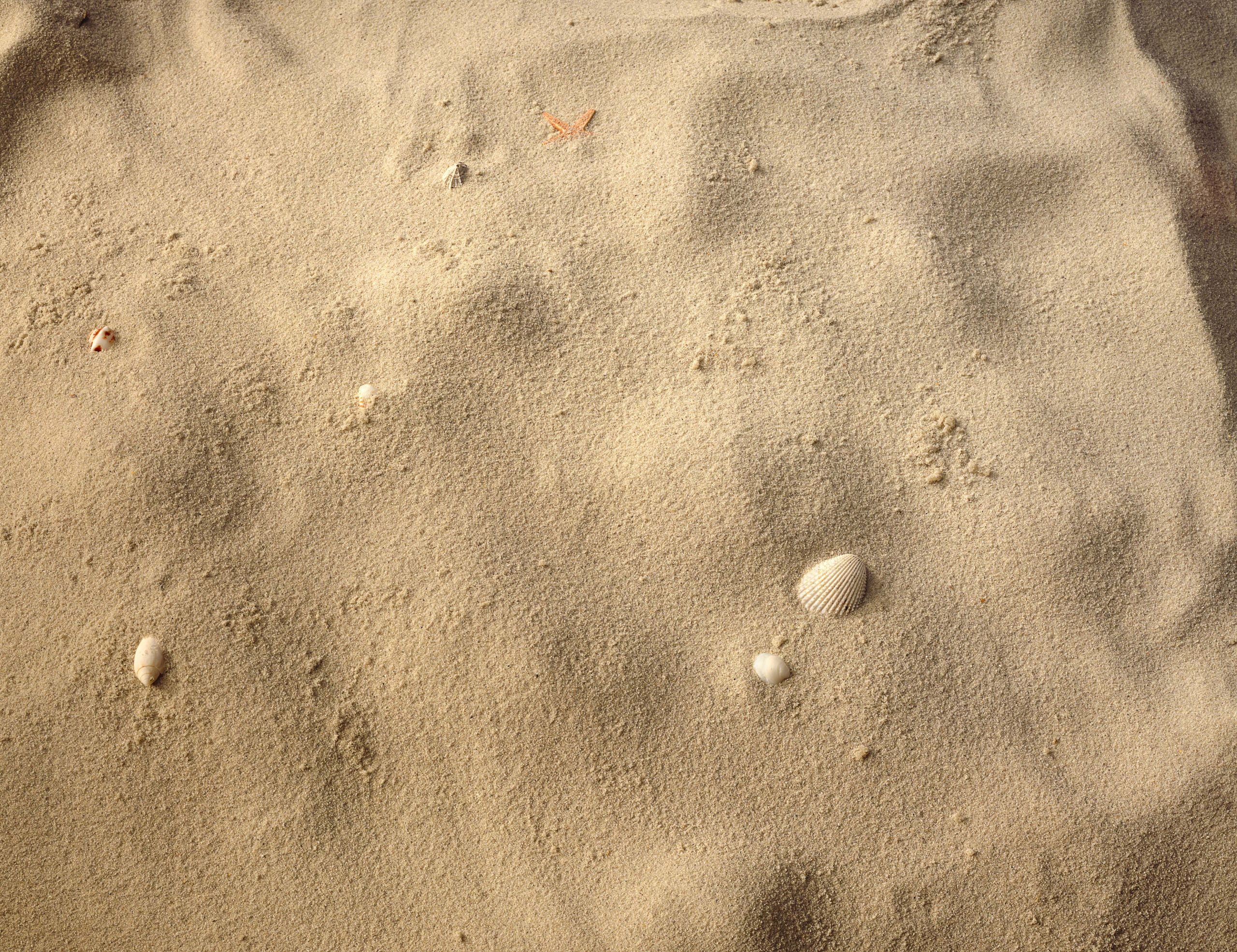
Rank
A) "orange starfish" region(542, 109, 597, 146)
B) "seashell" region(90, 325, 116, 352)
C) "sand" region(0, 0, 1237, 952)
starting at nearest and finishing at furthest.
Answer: "sand" region(0, 0, 1237, 952)
"seashell" region(90, 325, 116, 352)
"orange starfish" region(542, 109, 597, 146)

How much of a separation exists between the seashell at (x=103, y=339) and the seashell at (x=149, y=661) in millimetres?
627

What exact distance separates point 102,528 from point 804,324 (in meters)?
1.40

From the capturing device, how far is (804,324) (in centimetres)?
181

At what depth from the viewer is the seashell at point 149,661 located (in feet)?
5.20

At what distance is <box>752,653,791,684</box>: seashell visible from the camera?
1.54 meters

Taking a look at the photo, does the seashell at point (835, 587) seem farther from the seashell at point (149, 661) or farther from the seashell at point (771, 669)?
the seashell at point (149, 661)

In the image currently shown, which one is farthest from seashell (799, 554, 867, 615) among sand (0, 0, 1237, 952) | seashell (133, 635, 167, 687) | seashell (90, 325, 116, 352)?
seashell (90, 325, 116, 352)

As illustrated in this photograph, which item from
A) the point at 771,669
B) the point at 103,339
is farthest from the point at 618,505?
the point at 103,339

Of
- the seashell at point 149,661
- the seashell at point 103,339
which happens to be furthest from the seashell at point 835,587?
the seashell at point 103,339

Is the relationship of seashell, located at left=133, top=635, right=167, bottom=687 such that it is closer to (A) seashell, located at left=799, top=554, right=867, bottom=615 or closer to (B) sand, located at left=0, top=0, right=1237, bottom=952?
(B) sand, located at left=0, top=0, right=1237, bottom=952

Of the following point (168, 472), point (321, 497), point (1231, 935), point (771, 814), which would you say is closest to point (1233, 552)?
point (1231, 935)

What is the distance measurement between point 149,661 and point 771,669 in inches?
42.6

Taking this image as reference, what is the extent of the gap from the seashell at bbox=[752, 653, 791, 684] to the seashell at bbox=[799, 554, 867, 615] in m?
0.11

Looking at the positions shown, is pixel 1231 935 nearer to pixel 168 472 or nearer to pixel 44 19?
pixel 168 472
